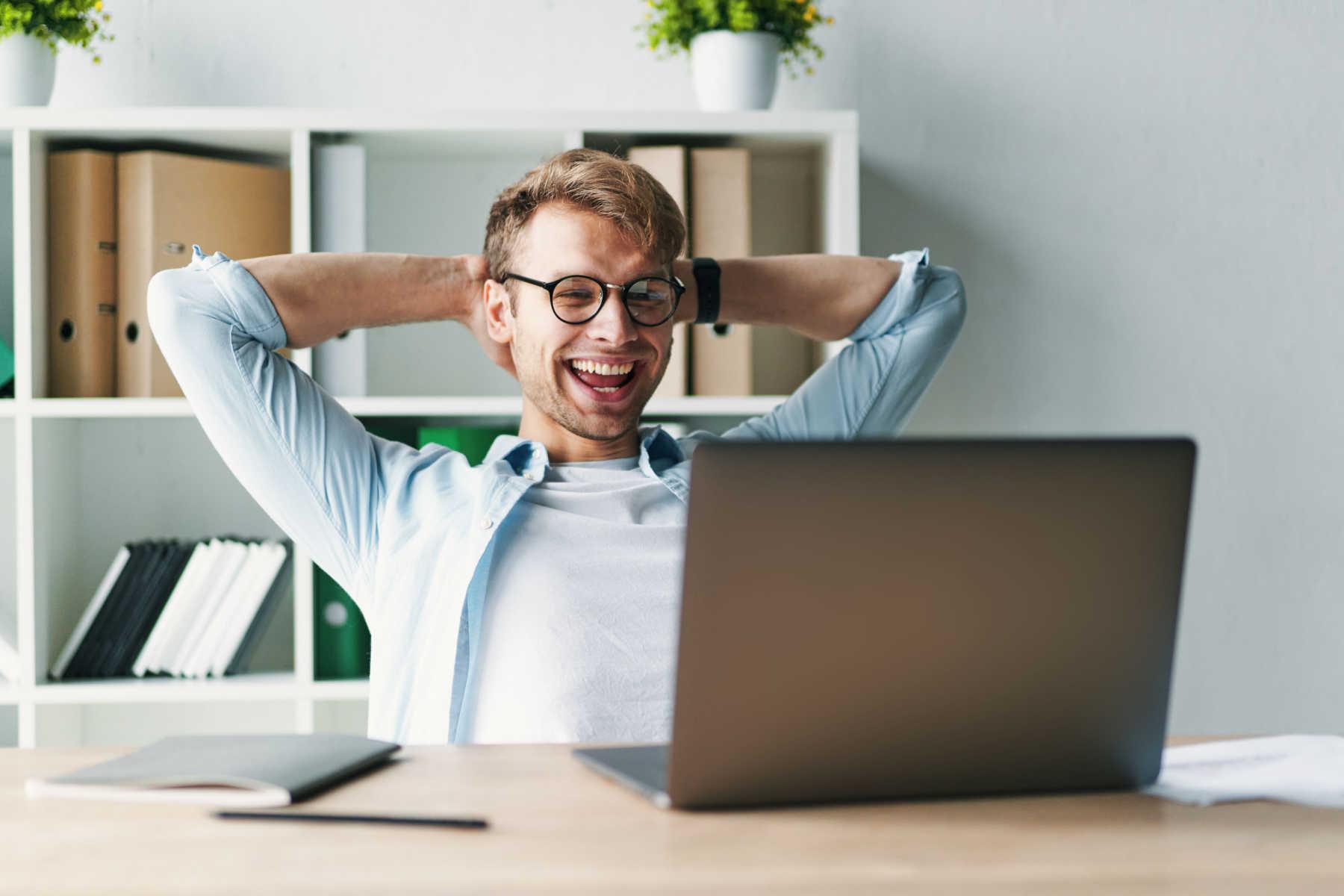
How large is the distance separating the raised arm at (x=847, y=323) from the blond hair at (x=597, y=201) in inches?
6.4

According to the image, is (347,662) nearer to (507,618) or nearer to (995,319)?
(507,618)

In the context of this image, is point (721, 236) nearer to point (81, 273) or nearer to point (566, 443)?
point (566, 443)

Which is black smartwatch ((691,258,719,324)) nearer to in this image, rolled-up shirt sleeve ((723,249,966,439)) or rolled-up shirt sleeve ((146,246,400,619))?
rolled-up shirt sleeve ((723,249,966,439))

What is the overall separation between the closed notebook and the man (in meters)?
0.51

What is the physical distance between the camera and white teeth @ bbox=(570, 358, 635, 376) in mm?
1583

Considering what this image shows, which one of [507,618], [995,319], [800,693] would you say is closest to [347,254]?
[507,618]

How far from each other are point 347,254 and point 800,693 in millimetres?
1123

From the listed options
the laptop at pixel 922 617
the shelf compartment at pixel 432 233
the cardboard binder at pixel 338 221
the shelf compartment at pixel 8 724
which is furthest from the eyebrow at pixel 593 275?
the shelf compartment at pixel 8 724

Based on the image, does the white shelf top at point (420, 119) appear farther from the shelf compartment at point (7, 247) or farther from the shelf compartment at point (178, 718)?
the shelf compartment at point (178, 718)

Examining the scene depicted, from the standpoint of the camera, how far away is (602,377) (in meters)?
1.59

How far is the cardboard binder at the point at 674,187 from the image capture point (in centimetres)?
195

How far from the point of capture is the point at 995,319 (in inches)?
90.7

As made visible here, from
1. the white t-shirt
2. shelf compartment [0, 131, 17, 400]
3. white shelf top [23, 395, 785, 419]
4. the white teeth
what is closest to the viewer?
the white t-shirt

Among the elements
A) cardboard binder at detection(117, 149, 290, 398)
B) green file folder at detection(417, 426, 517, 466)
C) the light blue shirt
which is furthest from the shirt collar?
cardboard binder at detection(117, 149, 290, 398)
